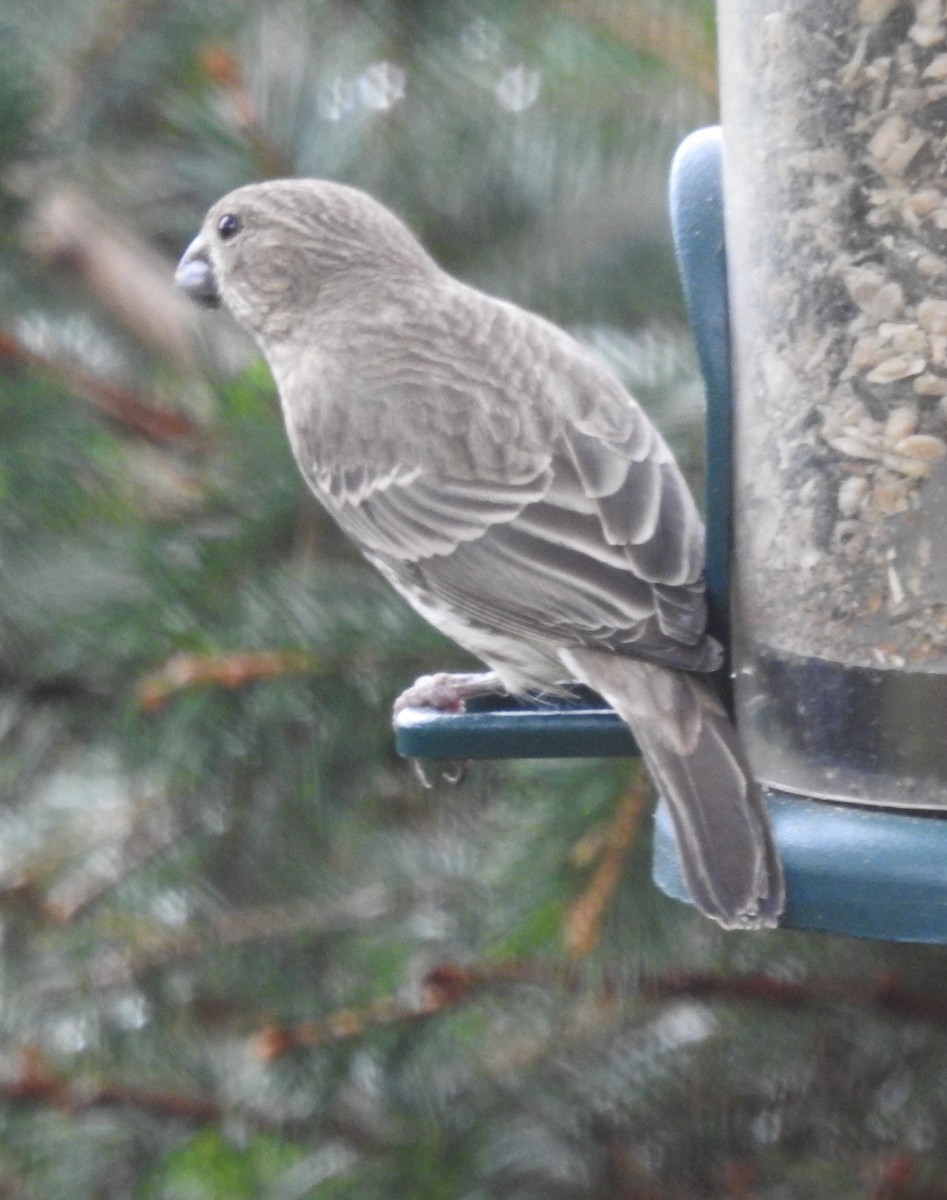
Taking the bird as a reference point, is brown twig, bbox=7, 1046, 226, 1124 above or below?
below

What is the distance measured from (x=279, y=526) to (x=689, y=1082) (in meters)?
1.36

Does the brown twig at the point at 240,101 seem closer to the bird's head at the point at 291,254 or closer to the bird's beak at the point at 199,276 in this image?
the bird's head at the point at 291,254

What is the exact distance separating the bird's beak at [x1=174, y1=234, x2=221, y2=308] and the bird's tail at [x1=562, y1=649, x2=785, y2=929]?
1288mm

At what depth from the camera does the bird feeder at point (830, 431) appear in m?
2.65

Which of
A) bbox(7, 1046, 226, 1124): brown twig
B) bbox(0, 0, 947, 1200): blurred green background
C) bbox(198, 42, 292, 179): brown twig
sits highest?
bbox(198, 42, 292, 179): brown twig

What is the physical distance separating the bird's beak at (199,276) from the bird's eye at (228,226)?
5cm

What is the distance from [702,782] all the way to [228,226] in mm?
1835

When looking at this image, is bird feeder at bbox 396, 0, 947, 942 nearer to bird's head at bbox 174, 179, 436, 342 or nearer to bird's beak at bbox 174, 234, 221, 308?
bird's head at bbox 174, 179, 436, 342

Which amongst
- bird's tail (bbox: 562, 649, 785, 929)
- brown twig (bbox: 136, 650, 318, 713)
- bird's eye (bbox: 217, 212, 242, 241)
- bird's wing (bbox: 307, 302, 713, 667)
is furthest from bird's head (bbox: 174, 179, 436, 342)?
bird's tail (bbox: 562, 649, 785, 929)

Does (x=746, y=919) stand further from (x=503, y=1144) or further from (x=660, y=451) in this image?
(x=503, y=1144)

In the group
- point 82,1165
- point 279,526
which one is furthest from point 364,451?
point 82,1165

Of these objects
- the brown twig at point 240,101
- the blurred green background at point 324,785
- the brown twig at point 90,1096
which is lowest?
the brown twig at point 90,1096

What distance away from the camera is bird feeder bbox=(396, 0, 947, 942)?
2.65m

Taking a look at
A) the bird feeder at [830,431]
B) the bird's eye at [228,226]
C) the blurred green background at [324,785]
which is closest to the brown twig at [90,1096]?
the blurred green background at [324,785]
